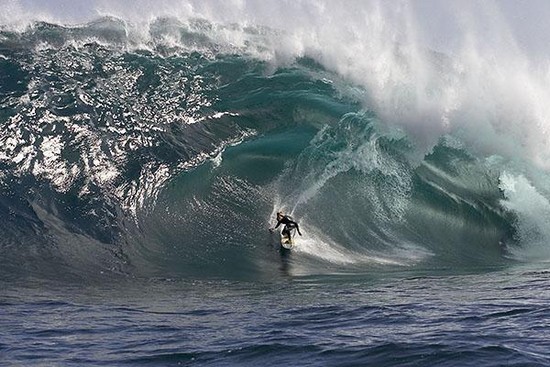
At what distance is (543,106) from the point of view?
73.6 ft

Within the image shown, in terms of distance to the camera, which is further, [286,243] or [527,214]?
[527,214]

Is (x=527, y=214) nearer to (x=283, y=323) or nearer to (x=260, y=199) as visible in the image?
(x=260, y=199)

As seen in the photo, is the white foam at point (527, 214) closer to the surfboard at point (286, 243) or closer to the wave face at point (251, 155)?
the wave face at point (251, 155)

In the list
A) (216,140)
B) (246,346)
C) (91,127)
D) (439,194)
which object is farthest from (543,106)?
(246,346)

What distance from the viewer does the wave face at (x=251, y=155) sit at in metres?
15.3

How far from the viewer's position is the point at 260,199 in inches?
681

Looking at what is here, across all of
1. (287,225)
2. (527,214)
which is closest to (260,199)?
(287,225)

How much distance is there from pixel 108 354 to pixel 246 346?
133 centimetres

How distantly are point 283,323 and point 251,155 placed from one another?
32.3ft

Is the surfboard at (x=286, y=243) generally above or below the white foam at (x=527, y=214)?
below

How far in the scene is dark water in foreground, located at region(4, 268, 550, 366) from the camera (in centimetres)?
742

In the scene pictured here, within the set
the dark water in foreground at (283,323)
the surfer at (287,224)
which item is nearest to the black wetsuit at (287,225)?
the surfer at (287,224)

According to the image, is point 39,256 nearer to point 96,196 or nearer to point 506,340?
point 96,196

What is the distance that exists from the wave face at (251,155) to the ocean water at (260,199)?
6cm
